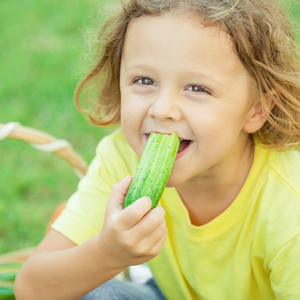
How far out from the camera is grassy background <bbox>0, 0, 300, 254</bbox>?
3389mm

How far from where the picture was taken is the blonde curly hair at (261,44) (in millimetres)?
1821

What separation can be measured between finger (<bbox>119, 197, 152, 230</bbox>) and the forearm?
0.23 metres

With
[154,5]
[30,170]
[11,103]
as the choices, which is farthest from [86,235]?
[11,103]

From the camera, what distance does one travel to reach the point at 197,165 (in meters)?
1.85

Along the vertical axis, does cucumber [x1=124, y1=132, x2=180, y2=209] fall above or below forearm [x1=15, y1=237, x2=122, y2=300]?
Answer: above

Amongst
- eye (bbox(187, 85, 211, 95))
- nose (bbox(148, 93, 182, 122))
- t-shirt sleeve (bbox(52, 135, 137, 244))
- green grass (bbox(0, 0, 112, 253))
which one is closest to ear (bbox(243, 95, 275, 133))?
eye (bbox(187, 85, 211, 95))

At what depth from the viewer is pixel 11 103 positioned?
14.3ft

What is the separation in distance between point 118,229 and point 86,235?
0.60m

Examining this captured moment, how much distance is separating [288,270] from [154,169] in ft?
→ 2.08

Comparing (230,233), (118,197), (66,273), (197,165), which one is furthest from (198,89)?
(66,273)

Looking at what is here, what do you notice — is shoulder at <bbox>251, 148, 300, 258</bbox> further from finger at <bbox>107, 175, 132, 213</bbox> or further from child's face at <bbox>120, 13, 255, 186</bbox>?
finger at <bbox>107, 175, 132, 213</bbox>

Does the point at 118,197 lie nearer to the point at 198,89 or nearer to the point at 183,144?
the point at 183,144

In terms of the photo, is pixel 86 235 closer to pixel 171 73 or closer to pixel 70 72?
pixel 171 73

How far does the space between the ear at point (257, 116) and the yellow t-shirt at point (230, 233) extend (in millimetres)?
146
